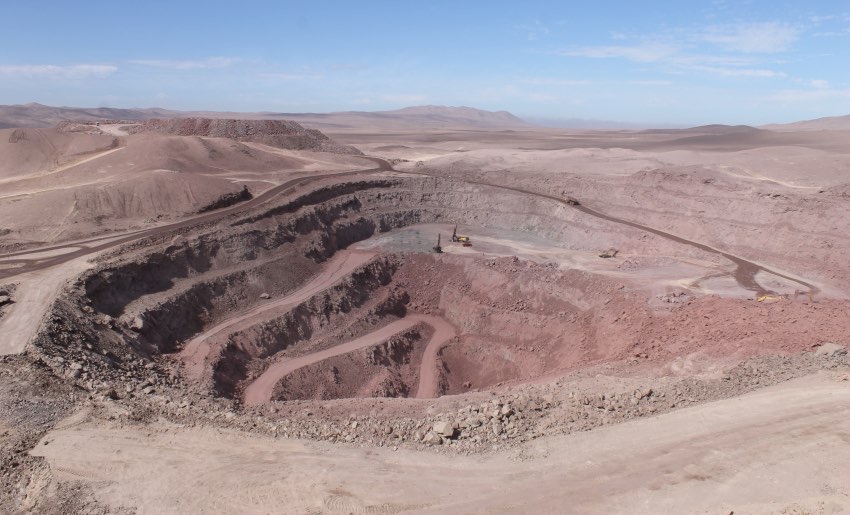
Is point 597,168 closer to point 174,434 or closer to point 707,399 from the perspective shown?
point 707,399

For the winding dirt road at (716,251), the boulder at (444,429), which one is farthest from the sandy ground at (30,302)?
the winding dirt road at (716,251)

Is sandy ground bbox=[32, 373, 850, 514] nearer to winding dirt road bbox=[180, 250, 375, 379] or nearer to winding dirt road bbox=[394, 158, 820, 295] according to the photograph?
winding dirt road bbox=[180, 250, 375, 379]

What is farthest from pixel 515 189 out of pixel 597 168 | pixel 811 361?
pixel 811 361

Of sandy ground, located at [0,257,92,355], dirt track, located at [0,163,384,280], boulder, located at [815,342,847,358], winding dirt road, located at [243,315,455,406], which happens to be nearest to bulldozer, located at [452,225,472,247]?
winding dirt road, located at [243,315,455,406]

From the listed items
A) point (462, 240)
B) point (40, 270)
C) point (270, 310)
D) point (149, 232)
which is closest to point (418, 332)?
point (270, 310)

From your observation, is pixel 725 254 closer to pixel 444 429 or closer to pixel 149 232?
pixel 444 429

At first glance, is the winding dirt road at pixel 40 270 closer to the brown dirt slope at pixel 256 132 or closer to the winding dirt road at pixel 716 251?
the winding dirt road at pixel 716 251
